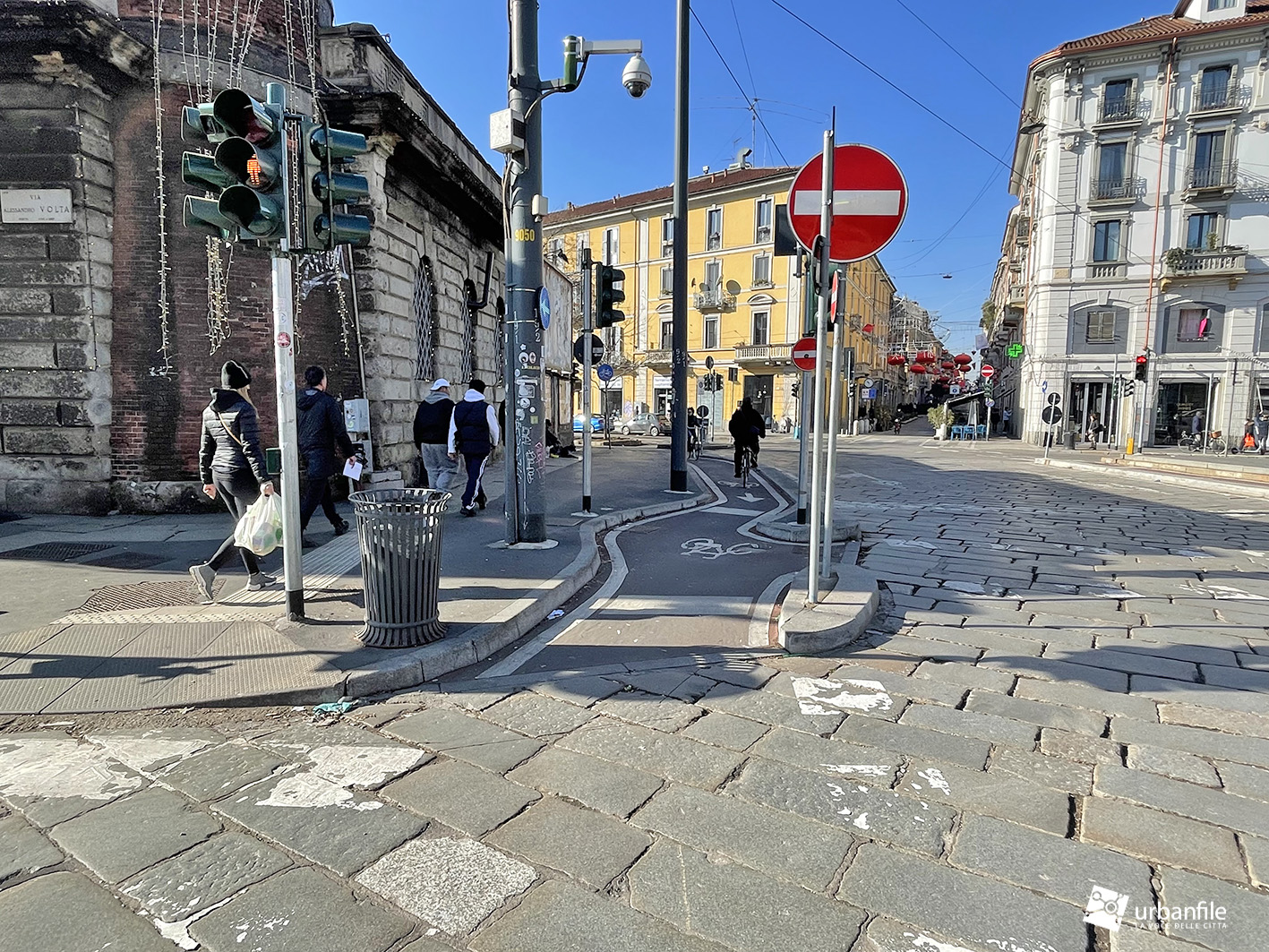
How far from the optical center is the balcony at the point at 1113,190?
31438mm

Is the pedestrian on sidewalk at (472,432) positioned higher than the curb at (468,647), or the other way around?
the pedestrian on sidewalk at (472,432)


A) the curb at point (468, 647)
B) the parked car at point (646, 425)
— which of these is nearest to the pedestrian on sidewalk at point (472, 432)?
the curb at point (468, 647)

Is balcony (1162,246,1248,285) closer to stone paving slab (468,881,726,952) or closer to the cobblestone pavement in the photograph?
the cobblestone pavement

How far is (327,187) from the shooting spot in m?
4.52

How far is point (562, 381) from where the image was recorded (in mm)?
23906

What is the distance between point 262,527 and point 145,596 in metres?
1.19

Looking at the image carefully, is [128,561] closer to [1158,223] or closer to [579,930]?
[579,930]

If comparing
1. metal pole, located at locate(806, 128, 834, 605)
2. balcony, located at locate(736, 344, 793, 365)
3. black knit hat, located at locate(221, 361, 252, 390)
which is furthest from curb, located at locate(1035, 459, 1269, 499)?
balcony, located at locate(736, 344, 793, 365)

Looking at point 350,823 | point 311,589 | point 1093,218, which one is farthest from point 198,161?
point 1093,218

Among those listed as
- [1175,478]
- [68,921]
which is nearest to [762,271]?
[1175,478]

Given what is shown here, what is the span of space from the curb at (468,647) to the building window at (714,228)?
40587 millimetres

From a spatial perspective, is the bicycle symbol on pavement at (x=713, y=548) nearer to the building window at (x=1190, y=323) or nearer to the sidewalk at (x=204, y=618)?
the sidewalk at (x=204, y=618)

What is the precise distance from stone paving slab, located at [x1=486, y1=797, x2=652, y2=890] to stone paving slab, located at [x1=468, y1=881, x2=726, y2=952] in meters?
0.11

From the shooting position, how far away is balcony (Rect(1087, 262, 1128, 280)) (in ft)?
105
